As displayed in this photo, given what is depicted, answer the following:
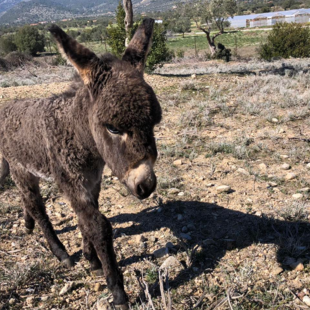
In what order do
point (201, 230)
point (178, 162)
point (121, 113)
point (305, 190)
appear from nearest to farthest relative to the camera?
point (121, 113) → point (201, 230) → point (305, 190) → point (178, 162)

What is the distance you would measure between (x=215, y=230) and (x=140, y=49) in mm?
2358

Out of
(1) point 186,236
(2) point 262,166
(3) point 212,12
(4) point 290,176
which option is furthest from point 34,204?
(3) point 212,12

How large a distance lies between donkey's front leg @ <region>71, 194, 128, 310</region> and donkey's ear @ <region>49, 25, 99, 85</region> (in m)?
1.16

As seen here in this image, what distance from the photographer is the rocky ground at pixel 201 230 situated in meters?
2.87

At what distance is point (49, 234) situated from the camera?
356 centimetres

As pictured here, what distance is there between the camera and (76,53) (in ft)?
7.47

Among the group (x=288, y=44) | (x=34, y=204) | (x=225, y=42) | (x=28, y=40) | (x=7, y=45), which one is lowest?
(x=34, y=204)

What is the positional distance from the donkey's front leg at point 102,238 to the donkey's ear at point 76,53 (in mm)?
1161

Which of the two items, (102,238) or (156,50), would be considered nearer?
(102,238)

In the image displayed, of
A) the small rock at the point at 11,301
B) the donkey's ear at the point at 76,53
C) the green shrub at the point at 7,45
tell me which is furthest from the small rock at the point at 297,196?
the green shrub at the point at 7,45

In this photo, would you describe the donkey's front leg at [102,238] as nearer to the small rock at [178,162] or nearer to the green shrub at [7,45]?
the small rock at [178,162]

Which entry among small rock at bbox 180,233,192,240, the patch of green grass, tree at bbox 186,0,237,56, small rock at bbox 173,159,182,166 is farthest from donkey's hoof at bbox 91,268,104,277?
the patch of green grass

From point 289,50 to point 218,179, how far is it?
23203 millimetres

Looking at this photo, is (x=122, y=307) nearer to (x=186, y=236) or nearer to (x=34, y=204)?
(x=186, y=236)
